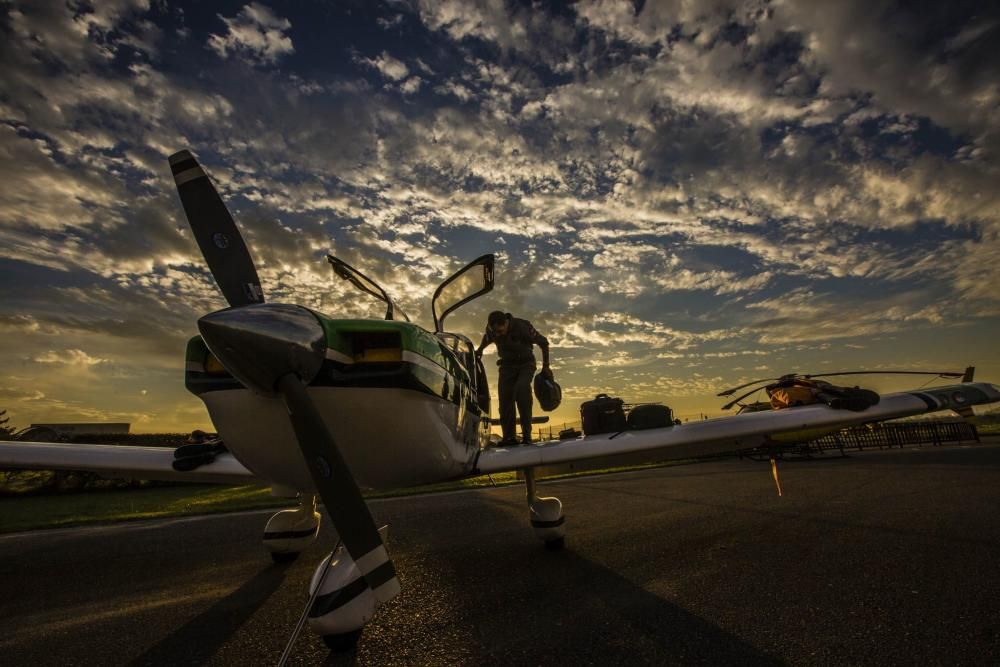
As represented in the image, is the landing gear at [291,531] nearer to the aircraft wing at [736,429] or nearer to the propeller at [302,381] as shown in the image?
the aircraft wing at [736,429]

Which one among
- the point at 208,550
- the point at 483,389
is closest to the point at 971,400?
the point at 483,389

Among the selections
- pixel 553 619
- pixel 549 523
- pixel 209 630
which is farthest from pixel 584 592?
pixel 209 630

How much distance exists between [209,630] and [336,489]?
1.80m

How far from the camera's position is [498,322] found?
6.02 m

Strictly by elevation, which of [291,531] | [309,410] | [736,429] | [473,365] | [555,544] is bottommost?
[555,544]

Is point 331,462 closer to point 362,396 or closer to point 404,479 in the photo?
point 362,396

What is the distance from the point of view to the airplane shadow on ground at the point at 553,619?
7.94ft

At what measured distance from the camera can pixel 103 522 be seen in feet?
28.3

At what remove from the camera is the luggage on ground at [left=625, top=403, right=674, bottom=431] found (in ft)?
18.1

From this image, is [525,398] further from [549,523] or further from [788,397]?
[788,397]

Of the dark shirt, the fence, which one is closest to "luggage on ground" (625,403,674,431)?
the dark shirt

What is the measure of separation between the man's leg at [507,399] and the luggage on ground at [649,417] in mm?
1548

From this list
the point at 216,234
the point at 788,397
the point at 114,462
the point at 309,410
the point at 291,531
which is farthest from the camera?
the point at 788,397

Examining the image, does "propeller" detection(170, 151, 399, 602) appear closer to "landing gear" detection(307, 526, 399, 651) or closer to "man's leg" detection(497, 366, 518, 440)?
"landing gear" detection(307, 526, 399, 651)
